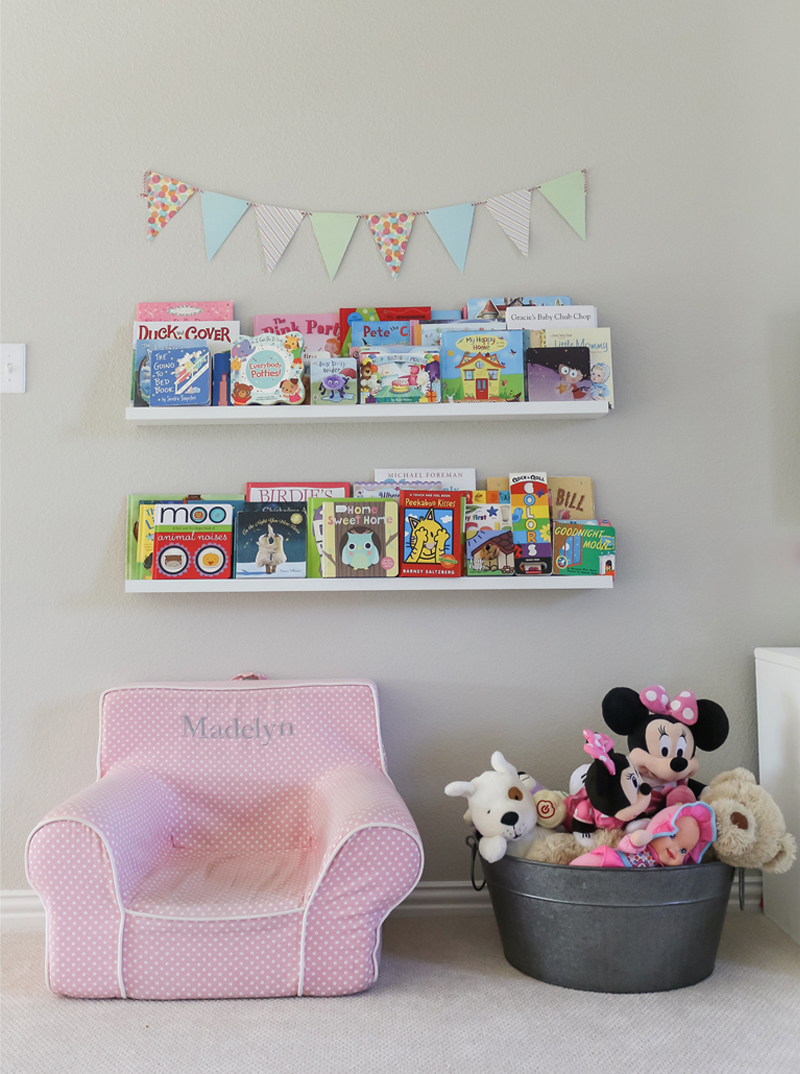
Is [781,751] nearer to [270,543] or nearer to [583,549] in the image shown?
[583,549]

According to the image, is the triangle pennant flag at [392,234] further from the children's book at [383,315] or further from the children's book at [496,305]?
the children's book at [496,305]

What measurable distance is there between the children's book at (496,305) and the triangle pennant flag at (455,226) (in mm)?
116

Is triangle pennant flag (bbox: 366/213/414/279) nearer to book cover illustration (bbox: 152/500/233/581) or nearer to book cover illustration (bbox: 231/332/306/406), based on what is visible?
book cover illustration (bbox: 231/332/306/406)

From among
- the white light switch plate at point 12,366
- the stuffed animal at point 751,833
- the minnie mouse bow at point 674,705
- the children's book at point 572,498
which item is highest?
the white light switch plate at point 12,366

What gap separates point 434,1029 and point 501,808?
1.39 ft

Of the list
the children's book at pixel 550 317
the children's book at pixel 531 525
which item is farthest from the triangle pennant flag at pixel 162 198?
the children's book at pixel 531 525

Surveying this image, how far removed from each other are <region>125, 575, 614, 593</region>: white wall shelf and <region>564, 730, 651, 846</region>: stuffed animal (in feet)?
1.40

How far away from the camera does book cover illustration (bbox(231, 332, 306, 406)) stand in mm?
1983

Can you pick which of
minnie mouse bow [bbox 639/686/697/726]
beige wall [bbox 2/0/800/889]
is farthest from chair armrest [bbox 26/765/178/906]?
minnie mouse bow [bbox 639/686/697/726]

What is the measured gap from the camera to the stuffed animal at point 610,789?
161cm

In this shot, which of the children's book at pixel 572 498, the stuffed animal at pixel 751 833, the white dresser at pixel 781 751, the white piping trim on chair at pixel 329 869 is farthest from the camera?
the children's book at pixel 572 498

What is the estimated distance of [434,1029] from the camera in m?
1.44

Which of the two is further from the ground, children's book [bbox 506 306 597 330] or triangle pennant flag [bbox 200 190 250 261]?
triangle pennant flag [bbox 200 190 250 261]

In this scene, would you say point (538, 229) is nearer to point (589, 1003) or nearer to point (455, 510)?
point (455, 510)
